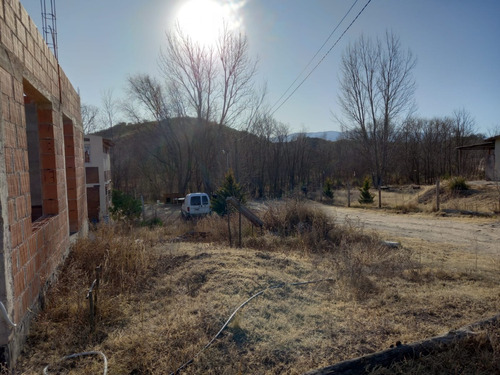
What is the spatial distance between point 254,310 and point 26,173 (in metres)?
2.94

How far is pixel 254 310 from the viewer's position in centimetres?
426

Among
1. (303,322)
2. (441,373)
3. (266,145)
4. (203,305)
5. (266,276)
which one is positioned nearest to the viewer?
(441,373)

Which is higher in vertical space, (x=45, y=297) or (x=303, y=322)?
(x=45, y=297)

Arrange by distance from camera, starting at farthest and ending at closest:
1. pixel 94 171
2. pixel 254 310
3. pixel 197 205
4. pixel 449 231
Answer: pixel 94 171, pixel 197 205, pixel 449 231, pixel 254 310

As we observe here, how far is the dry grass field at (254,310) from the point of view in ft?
10.5

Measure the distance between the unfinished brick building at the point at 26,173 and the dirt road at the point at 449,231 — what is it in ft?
24.0

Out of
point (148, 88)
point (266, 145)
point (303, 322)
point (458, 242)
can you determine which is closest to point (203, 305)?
point (303, 322)

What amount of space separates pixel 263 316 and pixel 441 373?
1861 mm

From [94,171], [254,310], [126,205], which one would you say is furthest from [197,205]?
[254,310]

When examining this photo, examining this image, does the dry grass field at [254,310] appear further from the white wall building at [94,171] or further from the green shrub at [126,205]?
the white wall building at [94,171]

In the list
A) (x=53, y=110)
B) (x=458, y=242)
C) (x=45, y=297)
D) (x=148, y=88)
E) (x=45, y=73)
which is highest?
(x=148, y=88)

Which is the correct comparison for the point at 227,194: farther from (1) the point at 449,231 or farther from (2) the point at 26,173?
(2) the point at 26,173

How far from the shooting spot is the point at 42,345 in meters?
3.37

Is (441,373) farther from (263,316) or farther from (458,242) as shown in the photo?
(458,242)
